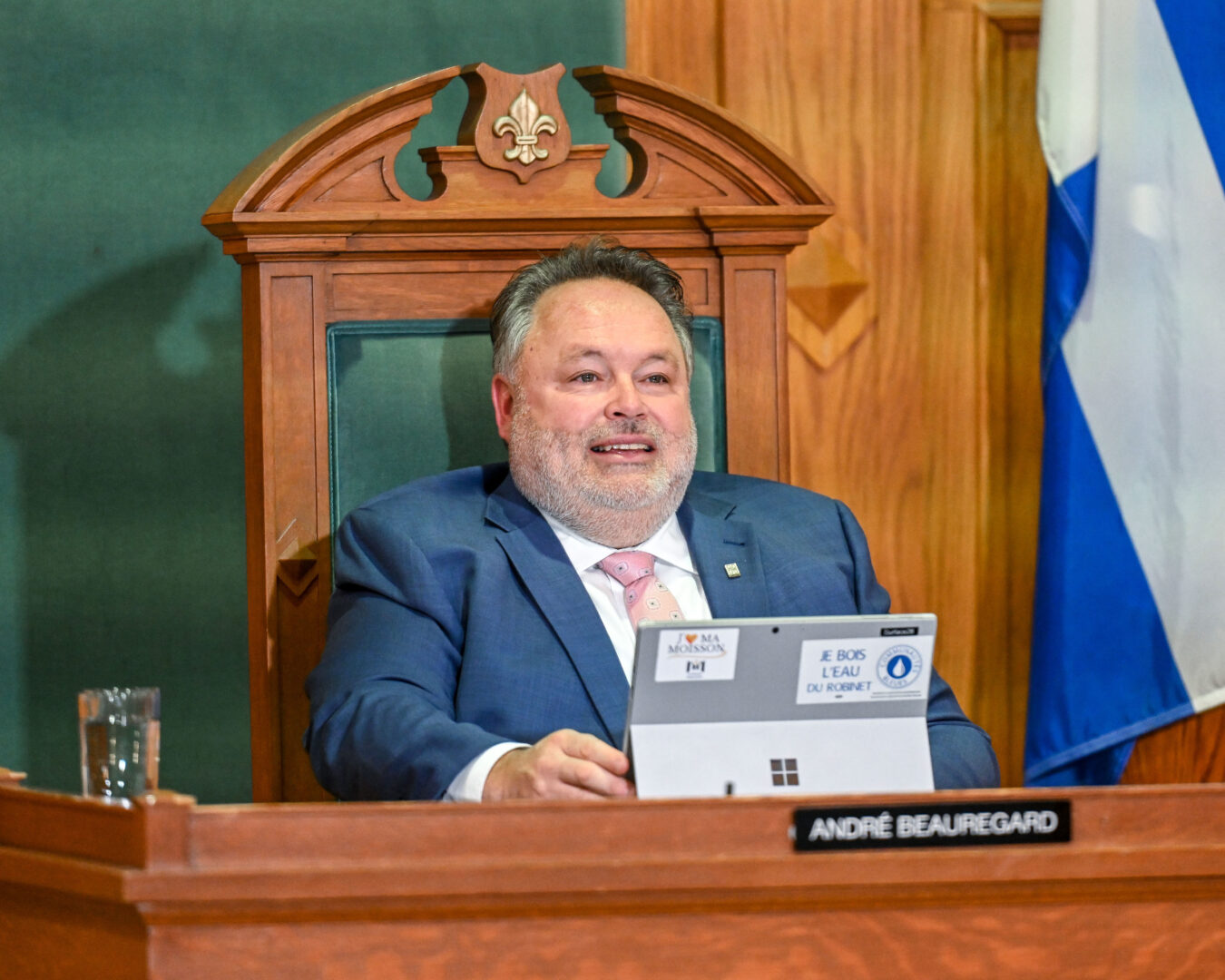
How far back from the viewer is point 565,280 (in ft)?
7.88

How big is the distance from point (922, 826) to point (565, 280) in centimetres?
123

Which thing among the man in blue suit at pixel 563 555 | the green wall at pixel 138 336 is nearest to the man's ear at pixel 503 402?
the man in blue suit at pixel 563 555

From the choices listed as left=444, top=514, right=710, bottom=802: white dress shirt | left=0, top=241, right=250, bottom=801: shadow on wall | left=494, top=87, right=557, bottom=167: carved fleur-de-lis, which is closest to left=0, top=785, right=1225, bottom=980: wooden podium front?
left=444, top=514, right=710, bottom=802: white dress shirt

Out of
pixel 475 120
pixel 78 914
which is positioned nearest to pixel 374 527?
pixel 475 120

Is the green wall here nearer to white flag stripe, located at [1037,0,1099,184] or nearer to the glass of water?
white flag stripe, located at [1037,0,1099,184]

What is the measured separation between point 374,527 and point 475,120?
677 millimetres

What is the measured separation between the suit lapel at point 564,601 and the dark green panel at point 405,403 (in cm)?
20

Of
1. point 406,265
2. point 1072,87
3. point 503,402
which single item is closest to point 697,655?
point 503,402

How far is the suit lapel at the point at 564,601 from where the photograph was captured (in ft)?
6.98

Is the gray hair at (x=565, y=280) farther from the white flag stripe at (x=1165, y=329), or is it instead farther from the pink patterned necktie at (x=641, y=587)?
the white flag stripe at (x=1165, y=329)

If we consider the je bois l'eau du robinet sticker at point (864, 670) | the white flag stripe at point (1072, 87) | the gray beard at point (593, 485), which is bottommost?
the je bois l'eau du robinet sticker at point (864, 670)

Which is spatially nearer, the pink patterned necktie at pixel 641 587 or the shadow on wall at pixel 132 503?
the pink patterned necktie at pixel 641 587

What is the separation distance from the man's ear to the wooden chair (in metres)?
0.10

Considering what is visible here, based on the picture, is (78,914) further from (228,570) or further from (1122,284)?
(1122,284)
